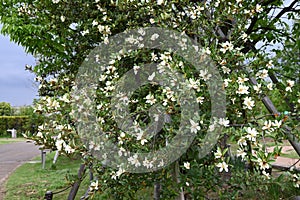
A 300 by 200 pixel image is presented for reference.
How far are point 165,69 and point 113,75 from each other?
684 millimetres

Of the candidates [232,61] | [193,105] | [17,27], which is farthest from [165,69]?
[17,27]

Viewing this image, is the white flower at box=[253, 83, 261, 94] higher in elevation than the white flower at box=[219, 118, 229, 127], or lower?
higher

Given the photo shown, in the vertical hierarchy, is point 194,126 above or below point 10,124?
below

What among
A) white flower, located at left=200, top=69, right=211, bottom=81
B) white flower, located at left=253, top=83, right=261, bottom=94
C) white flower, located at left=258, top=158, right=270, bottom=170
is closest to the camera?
white flower, located at left=258, top=158, right=270, bottom=170

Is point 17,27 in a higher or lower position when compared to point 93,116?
higher

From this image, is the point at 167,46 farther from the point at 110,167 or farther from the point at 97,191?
the point at 97,191

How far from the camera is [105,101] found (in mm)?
2111

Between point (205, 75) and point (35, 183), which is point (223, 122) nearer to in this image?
point (205, 75)

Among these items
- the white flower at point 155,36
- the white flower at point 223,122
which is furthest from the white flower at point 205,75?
the white flower at point 155,36

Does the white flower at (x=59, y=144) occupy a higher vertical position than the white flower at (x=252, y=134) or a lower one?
lower

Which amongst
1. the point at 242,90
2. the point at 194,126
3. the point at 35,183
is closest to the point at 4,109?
the point at 35,183

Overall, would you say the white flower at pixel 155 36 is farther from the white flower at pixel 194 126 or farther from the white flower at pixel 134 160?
the white flower at pixel 134 160

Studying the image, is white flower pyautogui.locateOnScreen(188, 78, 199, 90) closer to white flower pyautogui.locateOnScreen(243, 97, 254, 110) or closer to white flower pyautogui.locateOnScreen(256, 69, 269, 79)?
white flower pyautogui.locateOnScreen(243, 97, 254, 110)

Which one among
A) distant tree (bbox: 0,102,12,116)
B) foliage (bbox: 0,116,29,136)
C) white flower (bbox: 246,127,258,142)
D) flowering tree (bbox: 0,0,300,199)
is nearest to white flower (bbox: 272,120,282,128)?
flowering tree (bbox: 0,0,300,199)
